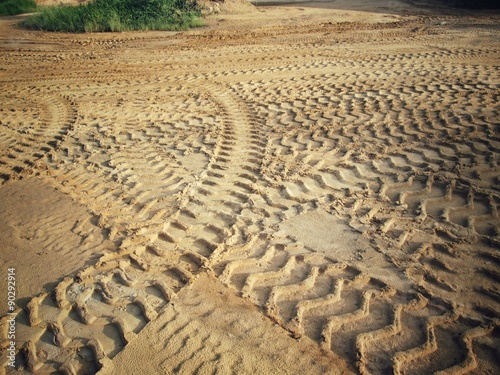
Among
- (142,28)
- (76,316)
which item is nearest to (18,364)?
(76,316)

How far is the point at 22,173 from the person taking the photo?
437 centimetres

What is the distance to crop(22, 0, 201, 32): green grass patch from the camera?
42.7ft

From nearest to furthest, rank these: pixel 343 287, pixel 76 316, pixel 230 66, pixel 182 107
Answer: pixel 76 316 < pixel 343 287 < pixel 182 107 < pixel 230 66

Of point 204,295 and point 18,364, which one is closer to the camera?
point 18,364

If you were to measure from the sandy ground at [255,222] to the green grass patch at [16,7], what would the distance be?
11648mm

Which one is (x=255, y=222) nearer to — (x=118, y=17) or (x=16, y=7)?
(x=118, y=17)

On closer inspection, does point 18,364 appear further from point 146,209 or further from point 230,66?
point 230,66

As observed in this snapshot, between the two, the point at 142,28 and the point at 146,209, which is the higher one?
the point at 142,28

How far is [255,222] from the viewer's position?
3486mm

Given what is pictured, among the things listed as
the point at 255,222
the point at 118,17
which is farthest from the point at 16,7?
the point at 255,222

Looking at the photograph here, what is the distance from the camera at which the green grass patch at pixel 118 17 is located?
512 inches

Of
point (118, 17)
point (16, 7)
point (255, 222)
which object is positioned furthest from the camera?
point (16, 7)

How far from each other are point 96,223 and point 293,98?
4469 millimetres

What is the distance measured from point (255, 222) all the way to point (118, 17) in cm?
1295
